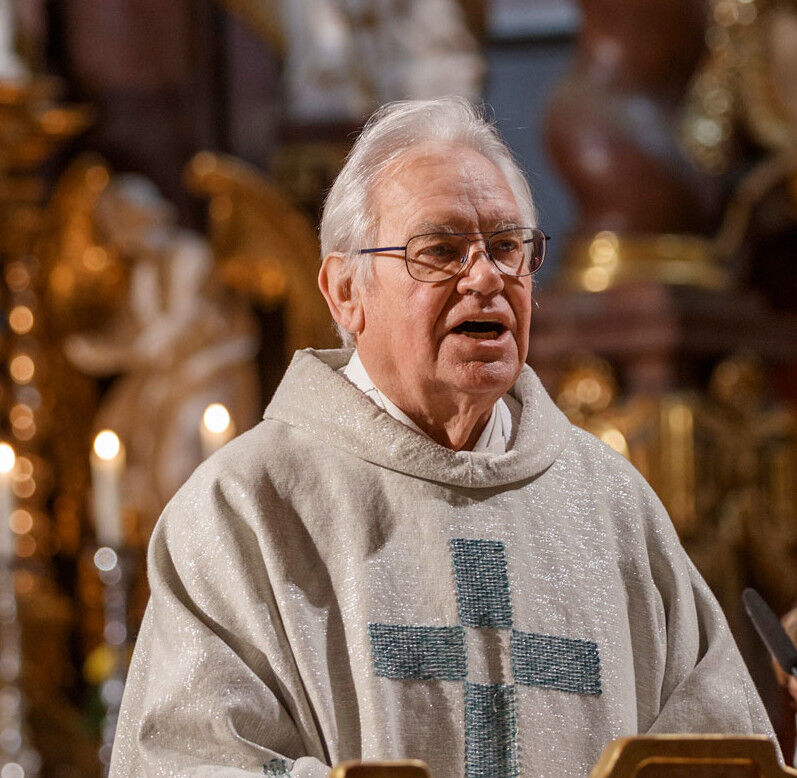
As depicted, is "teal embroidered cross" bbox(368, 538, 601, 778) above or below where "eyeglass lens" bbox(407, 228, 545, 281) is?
below

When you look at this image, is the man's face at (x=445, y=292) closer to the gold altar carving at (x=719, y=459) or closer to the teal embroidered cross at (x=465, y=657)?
the teal embroidered cross at (x=465, y=657)

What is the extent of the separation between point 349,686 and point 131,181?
136 inches

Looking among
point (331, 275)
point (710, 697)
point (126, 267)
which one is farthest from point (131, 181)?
point (710, 697)

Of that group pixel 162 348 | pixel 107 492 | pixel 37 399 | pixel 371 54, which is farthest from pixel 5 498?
pixel 371 54

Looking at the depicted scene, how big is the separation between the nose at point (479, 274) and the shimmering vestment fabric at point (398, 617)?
0.19 m

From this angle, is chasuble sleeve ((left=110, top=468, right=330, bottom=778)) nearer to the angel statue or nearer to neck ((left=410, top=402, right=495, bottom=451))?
neck ((left=410, top=402, right=495, bottom=451))

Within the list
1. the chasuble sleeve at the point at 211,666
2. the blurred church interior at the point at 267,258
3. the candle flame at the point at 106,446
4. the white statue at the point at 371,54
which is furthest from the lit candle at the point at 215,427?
→ the white statue at the point at 371,54

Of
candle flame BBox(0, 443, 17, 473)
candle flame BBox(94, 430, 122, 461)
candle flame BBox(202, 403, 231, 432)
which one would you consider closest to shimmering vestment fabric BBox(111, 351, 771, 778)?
candle flame BBox(202, 403, 231, 432)

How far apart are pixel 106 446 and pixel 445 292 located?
1321 millimetres

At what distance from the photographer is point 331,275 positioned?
6.74 ft

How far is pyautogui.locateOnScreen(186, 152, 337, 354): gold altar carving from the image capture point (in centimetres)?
484

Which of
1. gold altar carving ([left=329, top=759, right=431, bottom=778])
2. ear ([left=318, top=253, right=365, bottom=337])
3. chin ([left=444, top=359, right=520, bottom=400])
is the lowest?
gold altar carving ([left=329, top=759, right=431, bottom=778])

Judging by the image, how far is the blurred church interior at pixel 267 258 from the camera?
4680mm

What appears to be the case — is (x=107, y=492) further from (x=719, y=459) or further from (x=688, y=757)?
(x=719, y=459)
